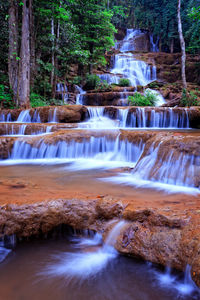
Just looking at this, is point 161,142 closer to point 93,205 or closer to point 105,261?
point 93,205

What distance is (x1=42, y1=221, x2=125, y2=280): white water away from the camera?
1889mm

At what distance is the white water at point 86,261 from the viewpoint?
74.4 inches

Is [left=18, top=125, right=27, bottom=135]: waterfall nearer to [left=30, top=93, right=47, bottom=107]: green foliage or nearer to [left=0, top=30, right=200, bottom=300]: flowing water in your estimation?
[left=0, top=30, right=200, bottom=300]: flowing water

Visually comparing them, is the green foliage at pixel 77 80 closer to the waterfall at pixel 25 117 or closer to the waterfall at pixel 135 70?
the waterfall at pixel 135 70

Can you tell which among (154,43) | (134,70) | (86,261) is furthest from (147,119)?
(154,43)

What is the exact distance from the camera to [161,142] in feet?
14.1

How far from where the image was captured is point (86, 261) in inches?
79.7

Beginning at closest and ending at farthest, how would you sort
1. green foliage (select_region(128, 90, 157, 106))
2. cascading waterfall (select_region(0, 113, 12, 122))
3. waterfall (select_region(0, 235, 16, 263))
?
waterfall (select_region(0, 235, 16, 263)) → cascading waterfall (select_region(0, 113, 12, 122)) → green foliage (select_region(128, 90, 157, 106))

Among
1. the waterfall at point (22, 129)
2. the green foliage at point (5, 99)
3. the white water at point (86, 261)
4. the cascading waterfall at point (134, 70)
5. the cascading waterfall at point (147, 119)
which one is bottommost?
the white water at point (86, 261)

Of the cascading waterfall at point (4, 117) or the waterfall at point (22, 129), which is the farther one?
the cascading waterfall at point (4, 117)

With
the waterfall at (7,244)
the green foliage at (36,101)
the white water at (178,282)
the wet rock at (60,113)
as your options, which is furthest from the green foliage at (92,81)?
the white water at (178,282)

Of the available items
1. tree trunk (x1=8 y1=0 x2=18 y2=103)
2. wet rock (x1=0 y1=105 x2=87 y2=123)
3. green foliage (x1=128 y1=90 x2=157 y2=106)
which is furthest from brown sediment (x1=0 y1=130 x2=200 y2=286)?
tree trunk (x1=8 y1=0 x2=18 y2=103)

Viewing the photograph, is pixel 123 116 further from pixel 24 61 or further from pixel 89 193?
pixel 89 193

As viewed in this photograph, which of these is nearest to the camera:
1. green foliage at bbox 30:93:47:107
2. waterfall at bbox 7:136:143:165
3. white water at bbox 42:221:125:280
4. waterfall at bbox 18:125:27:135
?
white water at bbox 42:221:125:280
